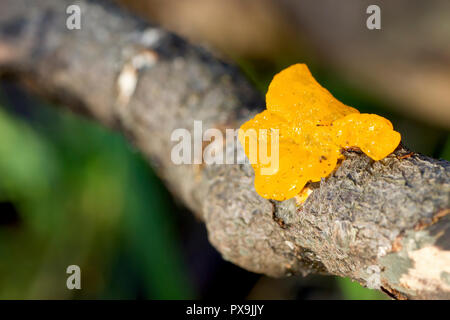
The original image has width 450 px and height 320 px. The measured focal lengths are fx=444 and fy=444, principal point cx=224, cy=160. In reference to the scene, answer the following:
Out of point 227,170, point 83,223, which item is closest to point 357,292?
point 227,170

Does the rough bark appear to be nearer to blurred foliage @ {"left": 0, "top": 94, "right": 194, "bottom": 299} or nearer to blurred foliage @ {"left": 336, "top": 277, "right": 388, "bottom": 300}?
blurred foliage @ {"left": 0, "top": 94, "right": 194, "bottom": 299}

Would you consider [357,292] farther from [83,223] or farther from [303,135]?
[83,223]

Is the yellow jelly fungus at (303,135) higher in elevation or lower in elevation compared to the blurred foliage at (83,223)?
higher

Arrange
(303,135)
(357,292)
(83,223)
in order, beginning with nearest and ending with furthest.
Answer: (303,135) < (357,292) < (83,223)

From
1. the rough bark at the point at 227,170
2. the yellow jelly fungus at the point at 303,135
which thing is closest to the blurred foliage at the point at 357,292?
the rough bark at the point at 227,170

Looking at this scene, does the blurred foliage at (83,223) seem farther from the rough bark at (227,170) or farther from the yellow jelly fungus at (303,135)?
the yellow jelly fungus at (303,135)
